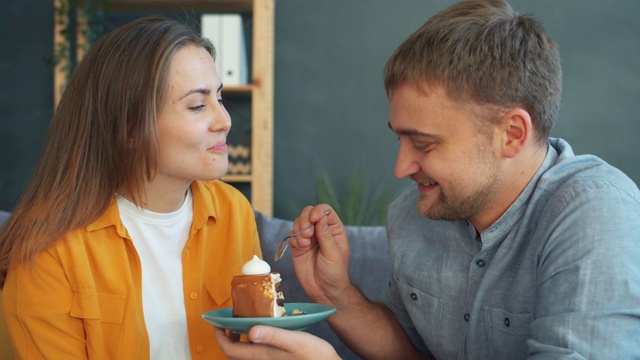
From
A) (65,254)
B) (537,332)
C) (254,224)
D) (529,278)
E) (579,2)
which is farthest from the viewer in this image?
(579,2)

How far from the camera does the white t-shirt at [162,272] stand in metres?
1.90

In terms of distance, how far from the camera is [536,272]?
65.3 inches

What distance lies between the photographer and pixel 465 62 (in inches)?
66.8

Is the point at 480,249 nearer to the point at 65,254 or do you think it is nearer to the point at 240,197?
the point at 240,197

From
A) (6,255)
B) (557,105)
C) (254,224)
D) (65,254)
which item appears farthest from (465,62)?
(6,255)

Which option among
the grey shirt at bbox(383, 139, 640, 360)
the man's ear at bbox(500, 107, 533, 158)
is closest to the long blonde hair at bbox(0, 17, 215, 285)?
the grey shirt at bbox(383, 139, 640, 360)

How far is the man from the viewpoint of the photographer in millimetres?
1488

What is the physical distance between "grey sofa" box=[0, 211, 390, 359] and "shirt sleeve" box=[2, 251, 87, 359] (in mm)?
446

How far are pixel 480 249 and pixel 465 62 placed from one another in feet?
1.45

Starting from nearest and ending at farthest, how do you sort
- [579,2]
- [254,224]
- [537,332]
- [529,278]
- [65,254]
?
[537,332] < [529,278] < [65,254] < [254,224] < [579,2]

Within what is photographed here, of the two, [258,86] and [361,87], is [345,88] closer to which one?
[361,87]

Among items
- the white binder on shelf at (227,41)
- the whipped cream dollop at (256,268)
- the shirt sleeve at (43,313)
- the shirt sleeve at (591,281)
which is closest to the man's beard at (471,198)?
the shirt sleeve at (591,281)

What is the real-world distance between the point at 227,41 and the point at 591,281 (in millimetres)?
2963

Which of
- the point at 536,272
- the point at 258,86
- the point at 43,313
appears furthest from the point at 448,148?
the point at 258,86
